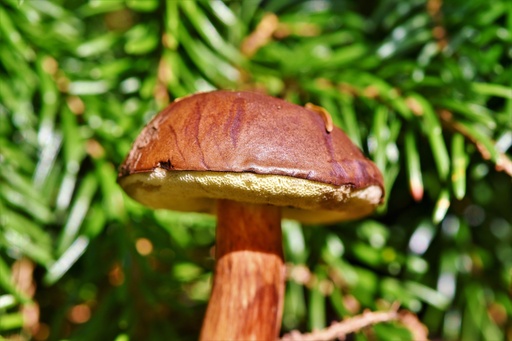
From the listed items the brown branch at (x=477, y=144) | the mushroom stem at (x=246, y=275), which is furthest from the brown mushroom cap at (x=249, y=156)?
the brown branch at (x=477, y=144)

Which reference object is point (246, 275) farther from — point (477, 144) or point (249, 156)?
point (477, 144)

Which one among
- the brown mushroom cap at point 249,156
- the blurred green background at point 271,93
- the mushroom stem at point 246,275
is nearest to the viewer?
the brown mushroom cap at point 249,156

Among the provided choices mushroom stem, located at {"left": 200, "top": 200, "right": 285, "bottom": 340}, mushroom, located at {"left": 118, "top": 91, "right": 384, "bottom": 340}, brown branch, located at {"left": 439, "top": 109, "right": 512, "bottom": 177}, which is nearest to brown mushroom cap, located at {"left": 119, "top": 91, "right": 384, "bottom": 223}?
mushroom, located at {"left": 118, "top": 91, "right": 384, "bottom": 340}

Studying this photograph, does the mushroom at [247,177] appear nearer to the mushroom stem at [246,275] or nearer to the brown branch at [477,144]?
the mushroom stem at [246,275]

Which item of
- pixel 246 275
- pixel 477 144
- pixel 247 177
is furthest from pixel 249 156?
pixel 477 144

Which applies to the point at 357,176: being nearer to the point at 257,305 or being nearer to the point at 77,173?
the point at 257,305
